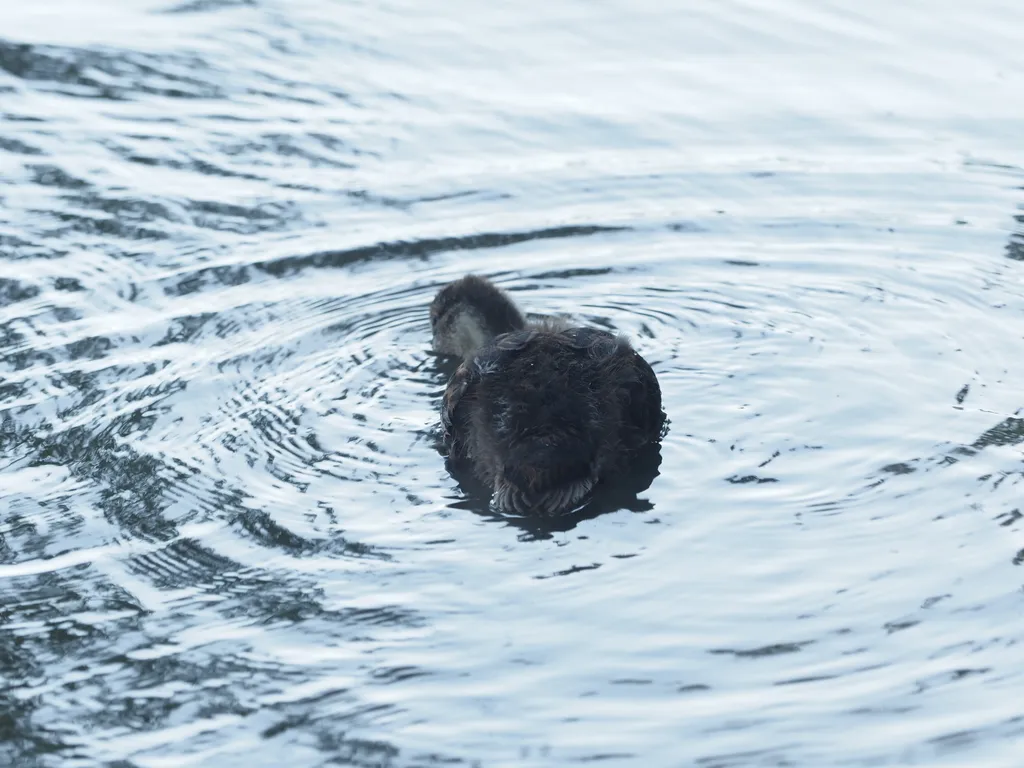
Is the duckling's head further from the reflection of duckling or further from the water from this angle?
the reflection of duckling

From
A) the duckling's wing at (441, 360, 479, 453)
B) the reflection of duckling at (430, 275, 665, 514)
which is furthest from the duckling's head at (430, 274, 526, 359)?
the duckling's wing at (441, 360, 479, 453)

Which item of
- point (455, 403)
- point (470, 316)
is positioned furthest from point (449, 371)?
point (455, 403)

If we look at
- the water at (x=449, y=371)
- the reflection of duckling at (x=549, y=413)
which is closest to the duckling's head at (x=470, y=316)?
the water at (x=449, y=371)

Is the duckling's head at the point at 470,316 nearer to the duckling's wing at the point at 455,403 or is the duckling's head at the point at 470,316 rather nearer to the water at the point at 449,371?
the water at the point at 449,371

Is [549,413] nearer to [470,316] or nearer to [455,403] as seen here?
[455,403]

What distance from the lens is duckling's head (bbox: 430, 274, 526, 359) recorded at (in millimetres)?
9008

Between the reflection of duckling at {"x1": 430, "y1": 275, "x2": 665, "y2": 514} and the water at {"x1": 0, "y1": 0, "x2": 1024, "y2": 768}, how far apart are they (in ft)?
0.62

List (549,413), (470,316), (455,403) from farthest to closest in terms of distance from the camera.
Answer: (470,316)
(455,403)
(549,413)

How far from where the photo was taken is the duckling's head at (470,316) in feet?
29.6

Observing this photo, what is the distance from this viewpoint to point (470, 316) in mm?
9031

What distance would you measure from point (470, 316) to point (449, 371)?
1.16 feet

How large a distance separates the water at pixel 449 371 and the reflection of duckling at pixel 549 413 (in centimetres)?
19

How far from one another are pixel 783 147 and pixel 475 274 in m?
3.11

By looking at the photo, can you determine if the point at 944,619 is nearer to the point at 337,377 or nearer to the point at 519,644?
the point at 519,644
